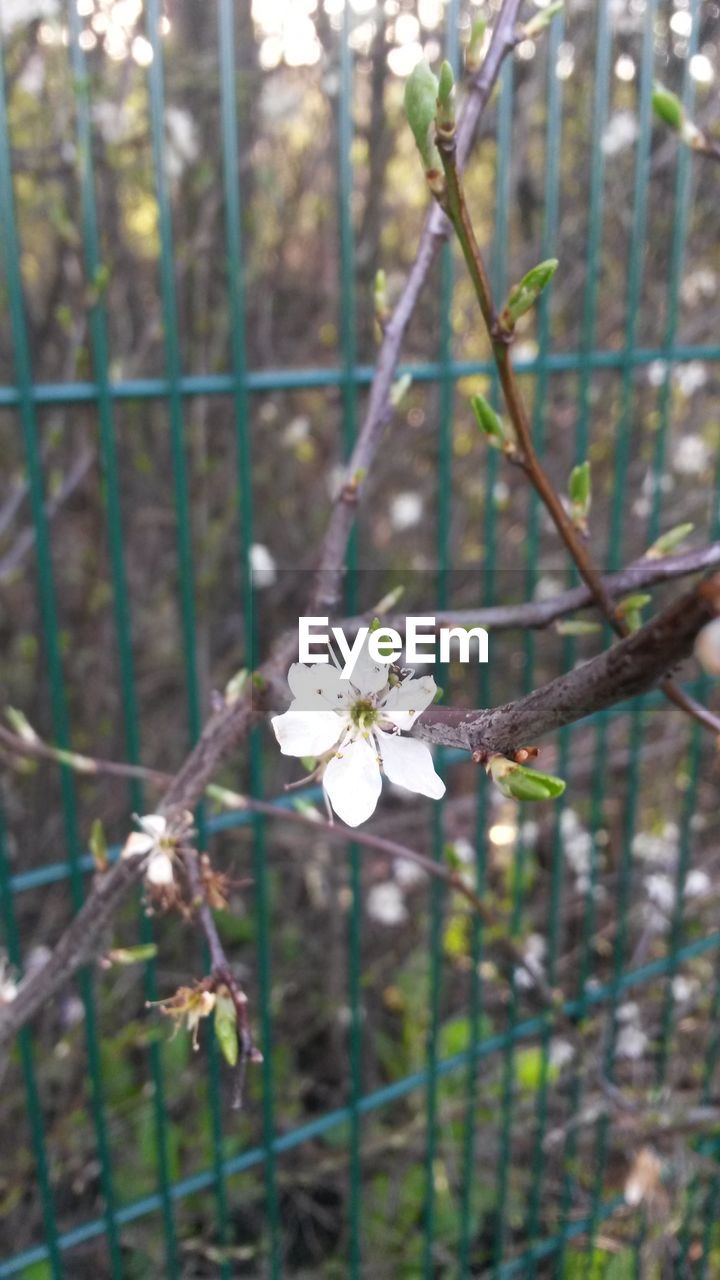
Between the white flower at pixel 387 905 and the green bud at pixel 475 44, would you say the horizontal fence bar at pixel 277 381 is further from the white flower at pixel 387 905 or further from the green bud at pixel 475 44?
the white flower at pixel 387 905

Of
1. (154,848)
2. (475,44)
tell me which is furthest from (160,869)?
(475,44)

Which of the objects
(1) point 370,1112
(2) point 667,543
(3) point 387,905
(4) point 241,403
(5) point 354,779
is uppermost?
(4) point 241,403

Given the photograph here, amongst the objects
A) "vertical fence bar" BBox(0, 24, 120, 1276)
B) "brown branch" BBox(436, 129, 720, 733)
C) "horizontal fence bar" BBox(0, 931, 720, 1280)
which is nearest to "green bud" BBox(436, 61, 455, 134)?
"brown branch" BBox(436, 129, 720, 733)

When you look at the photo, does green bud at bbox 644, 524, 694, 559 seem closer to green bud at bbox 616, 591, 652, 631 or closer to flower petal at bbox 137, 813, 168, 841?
green bud at bbox 616, 591, 652, 631

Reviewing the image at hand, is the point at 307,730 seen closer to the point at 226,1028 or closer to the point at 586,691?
the point at 586,691

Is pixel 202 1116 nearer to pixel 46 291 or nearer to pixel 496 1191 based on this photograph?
pixel 496 1191

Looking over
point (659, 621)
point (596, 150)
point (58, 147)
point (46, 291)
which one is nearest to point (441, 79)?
point (659, 621)
